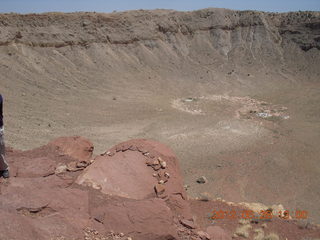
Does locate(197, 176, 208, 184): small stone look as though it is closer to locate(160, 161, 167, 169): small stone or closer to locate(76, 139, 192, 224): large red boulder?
locate(76, 139, 192, 224): large red boulder

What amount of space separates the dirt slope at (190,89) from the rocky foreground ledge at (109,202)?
4.14m

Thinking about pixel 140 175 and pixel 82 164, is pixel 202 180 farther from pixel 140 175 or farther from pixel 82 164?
pixel 82 164

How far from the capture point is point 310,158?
1359 centimetres

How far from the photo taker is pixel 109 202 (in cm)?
471

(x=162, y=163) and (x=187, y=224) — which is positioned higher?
(x=162, y=163)

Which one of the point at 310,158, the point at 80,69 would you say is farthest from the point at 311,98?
the point at 80,69

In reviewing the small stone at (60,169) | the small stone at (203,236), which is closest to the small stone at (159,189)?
the small stone at (203,236)

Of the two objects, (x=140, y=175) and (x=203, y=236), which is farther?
(x=140, y=175)

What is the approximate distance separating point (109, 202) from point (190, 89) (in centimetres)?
2246

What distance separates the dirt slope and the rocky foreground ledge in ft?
13.6

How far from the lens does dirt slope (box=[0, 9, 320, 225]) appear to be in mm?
12836

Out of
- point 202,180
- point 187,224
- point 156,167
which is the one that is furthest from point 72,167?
point 202,180

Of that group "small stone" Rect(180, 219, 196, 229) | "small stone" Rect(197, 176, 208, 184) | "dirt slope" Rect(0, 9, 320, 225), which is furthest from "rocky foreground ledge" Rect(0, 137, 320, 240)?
"dirt slope" Rect(0, 9, 320, 225)

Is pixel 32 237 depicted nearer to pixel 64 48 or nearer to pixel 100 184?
pixel 100 184
